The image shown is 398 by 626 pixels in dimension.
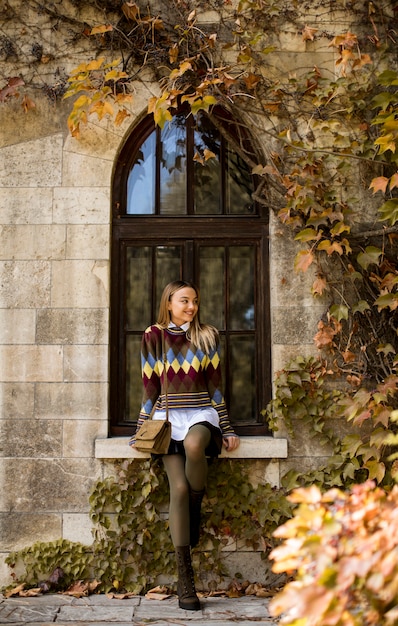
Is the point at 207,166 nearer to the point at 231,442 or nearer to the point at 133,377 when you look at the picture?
the point at 133,377

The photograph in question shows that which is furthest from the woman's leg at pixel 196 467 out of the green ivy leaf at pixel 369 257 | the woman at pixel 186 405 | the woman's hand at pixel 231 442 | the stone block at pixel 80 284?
the green ivy leaf at pixel 369 257

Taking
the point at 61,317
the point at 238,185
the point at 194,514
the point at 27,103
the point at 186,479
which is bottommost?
the point at 194,514

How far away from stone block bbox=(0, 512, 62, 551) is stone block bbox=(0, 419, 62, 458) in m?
0.40

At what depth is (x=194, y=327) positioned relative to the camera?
14.4 feet

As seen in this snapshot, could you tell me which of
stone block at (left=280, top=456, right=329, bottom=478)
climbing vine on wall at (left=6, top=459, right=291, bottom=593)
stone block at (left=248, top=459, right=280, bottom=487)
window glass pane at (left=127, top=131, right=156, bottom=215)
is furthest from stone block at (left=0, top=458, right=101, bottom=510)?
window glass pane at (left=127, top=131, right=156, bottom=215)

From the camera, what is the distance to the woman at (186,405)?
4.01 m

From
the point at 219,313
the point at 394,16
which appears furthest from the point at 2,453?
the point at 394,16

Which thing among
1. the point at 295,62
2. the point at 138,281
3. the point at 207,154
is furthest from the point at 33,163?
the point at 295,62

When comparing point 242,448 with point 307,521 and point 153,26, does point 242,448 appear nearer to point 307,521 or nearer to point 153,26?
point 307,521

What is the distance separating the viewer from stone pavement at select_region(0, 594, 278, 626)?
149 inches

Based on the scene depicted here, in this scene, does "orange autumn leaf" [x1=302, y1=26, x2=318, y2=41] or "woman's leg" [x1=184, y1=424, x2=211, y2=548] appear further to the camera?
"orange autumn leaf" [x1=302, y1=26, x2=318, y2=41]

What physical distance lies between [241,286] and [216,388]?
0.86 metres

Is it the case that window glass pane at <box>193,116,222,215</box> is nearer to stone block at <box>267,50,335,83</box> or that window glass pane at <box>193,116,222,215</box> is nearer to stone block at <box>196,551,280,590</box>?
stone block at <box>267,50,335,83</box>

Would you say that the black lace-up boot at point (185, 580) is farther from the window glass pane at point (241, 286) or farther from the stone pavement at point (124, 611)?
the window glass pane at point (241, 286)
